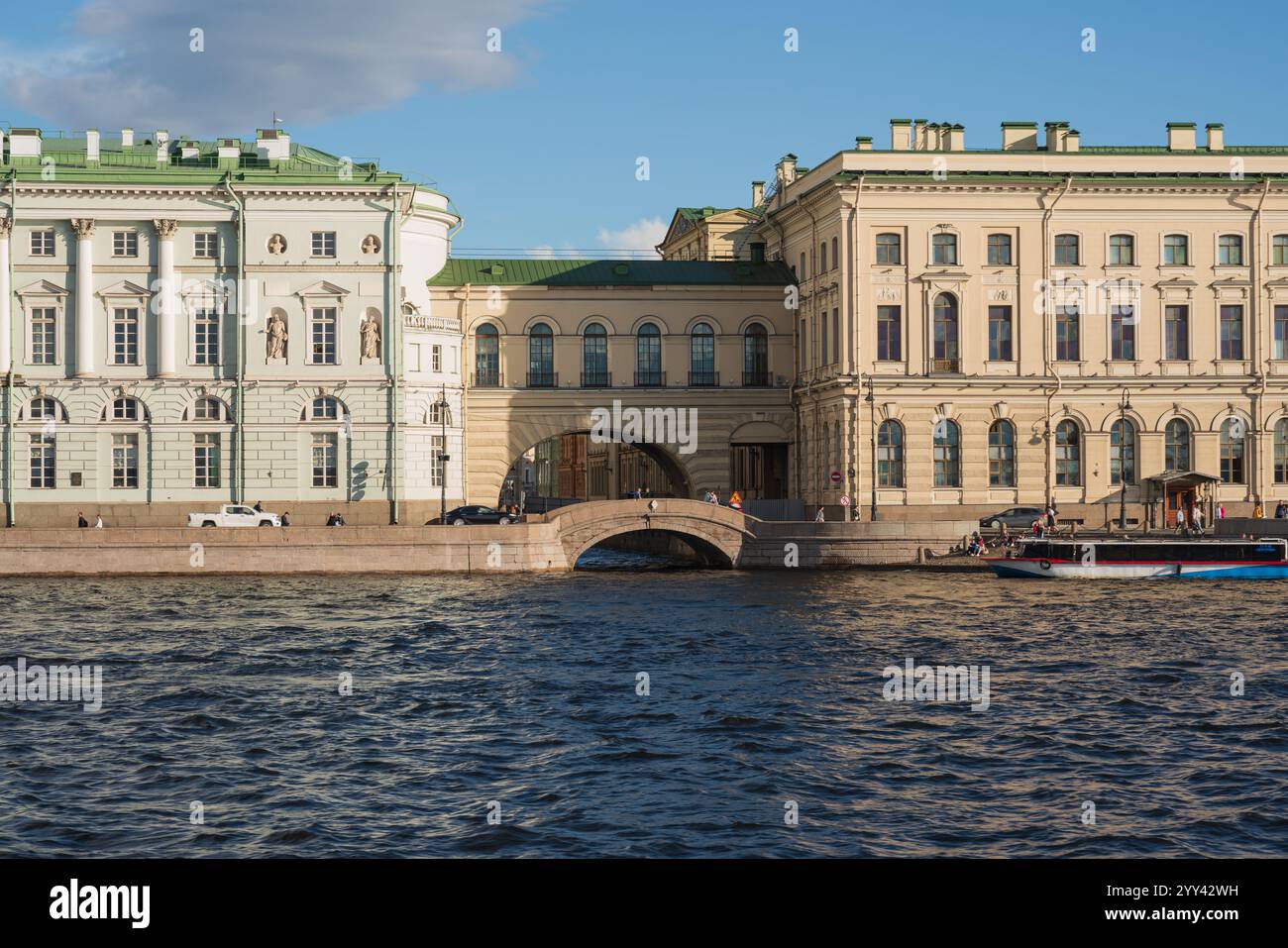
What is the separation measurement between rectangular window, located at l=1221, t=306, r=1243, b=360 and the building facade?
35.3m

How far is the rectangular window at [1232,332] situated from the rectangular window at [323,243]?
3832 centimetres

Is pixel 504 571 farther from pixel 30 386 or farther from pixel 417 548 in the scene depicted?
pixel 30 386

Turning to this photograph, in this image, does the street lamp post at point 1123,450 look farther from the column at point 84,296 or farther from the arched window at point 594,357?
the column at point 84,296

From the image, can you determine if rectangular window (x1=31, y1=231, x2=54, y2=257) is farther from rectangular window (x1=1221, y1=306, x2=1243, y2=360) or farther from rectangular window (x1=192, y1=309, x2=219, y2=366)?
rectangular window (x1=1221, y1=306, x2=1243, y2=360)

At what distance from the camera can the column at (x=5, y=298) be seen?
64375 mm

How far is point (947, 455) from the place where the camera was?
215 ft

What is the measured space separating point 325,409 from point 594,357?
42.1 ft

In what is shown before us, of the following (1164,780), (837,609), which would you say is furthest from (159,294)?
(1164,780)

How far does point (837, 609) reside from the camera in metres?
43.5

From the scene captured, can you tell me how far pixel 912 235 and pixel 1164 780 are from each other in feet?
158

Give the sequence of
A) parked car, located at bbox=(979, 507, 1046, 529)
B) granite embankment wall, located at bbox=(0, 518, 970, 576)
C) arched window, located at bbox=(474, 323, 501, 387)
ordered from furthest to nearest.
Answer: arched window, located at bbox=(474, 323, 501, 387)
parked car, located at bbox=(979, 507, 1046, 529)
granite embankment wall, located at bbox=(0, 518, 970, 576)

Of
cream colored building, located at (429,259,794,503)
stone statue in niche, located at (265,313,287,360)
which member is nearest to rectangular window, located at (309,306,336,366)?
stone statue in niche, located at (265,313,287,360)

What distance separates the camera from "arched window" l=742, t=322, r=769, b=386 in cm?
7188
